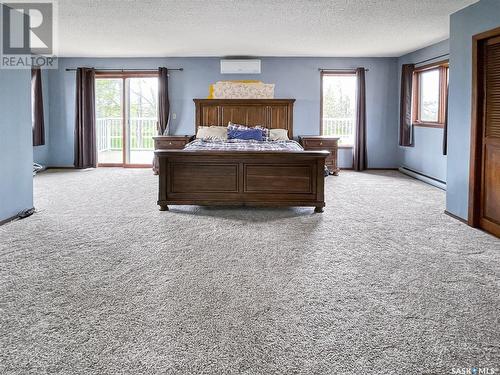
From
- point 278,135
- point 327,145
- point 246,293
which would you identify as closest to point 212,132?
point 278,135

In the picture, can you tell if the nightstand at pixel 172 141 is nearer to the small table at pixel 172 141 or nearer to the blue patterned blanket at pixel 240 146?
the small table at pixel 172 141

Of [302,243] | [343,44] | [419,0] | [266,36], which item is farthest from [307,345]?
[343,44]

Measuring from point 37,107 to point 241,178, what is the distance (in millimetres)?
5553

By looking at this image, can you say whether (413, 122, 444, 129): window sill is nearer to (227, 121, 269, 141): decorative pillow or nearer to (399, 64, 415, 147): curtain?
(399, 64, 415, 147): curtain

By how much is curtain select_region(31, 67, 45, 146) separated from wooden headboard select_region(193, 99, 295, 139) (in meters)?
3.06

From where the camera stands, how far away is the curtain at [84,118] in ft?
31.4

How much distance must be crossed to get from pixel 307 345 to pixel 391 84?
8.18 meters

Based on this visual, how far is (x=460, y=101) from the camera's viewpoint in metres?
5.18

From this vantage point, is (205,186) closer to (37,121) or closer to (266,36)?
(266,36)

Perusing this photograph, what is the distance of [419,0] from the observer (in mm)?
4895

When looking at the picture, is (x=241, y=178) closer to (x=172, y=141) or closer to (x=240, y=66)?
(x=172, y=141)

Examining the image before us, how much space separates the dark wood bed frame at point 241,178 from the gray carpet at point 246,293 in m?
0.25

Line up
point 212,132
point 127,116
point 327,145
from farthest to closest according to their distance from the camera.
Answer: point 127,116, point 327,145, point 212,132

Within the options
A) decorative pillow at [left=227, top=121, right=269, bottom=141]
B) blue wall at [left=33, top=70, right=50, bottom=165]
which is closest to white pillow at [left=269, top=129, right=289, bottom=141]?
decorative pillow at [left=227, top=121, right=269, bottom=141]
